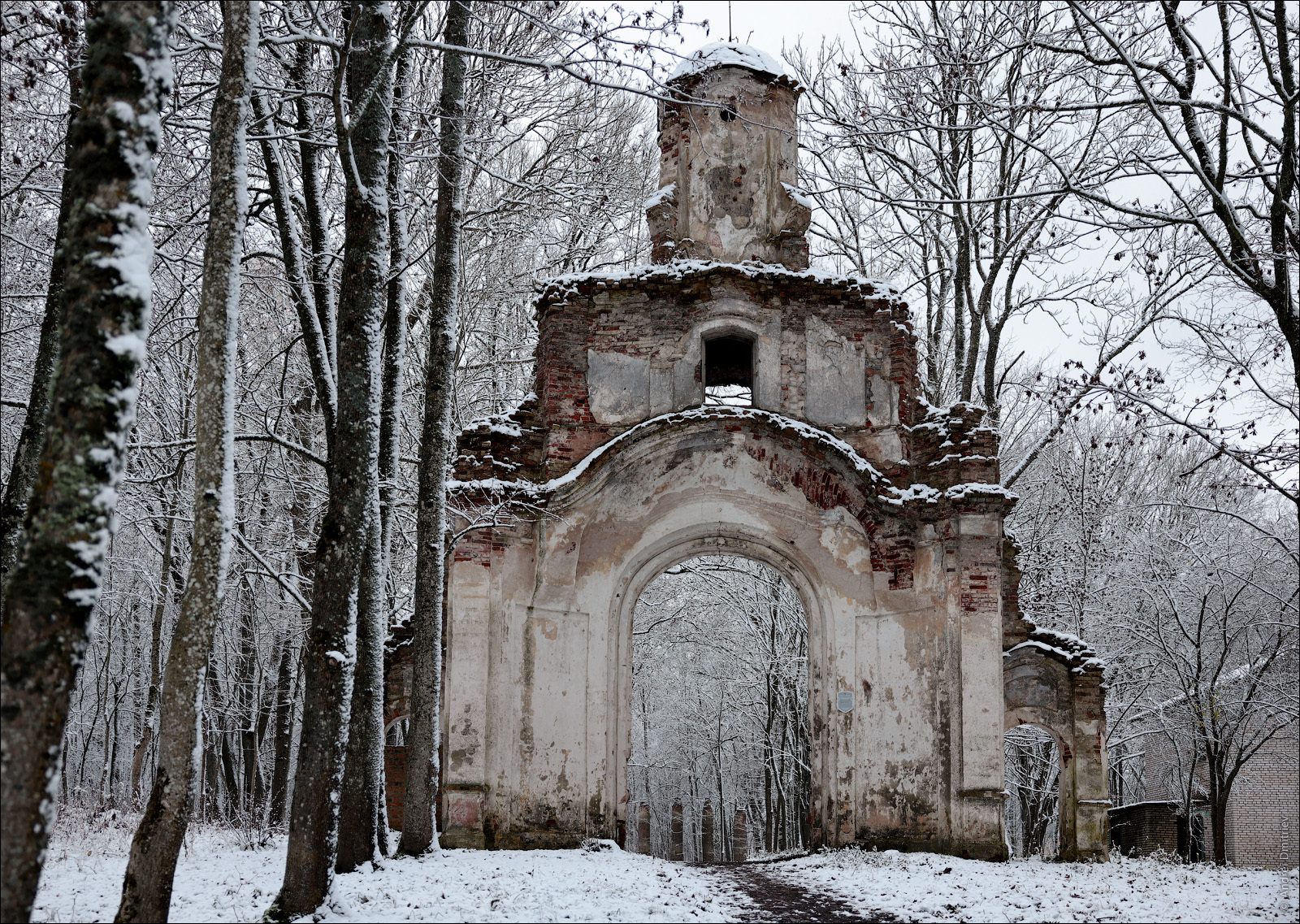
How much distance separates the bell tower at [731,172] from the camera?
621 inches

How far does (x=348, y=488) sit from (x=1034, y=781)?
1828cm

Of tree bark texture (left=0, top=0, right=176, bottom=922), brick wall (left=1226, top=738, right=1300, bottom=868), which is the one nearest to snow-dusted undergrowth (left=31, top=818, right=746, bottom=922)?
tree bark texture (left=0, top=0, right=176, bottom=922)

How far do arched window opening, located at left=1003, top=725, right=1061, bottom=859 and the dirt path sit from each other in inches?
411

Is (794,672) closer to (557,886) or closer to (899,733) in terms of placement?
(899,733)

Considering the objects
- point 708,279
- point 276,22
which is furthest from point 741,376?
point 276,22

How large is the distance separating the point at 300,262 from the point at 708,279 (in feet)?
17.0

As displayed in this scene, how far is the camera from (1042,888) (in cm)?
1063

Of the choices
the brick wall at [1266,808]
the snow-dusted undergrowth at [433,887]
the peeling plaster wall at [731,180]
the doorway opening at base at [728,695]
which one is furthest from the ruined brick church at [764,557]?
the brick wall at [1266,808]

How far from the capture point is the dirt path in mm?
9609

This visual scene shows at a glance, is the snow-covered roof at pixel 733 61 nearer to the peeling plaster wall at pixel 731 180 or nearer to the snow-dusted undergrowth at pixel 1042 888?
the peeling plaster wall at pixel 731 180

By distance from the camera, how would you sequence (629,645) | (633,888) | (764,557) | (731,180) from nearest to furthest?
(633,888), (629,645), (764,557), (731,180)

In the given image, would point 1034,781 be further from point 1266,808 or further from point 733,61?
point 733,61

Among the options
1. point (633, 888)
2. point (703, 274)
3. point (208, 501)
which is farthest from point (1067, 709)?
point (208, 501)

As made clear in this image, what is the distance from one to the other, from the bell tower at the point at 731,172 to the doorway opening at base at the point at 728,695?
17.7ft
